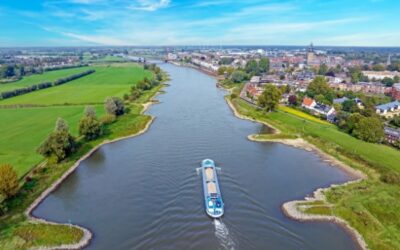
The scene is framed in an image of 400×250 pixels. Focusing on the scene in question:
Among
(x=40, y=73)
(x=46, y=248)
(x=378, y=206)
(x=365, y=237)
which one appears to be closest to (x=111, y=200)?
(x=46, y=248)

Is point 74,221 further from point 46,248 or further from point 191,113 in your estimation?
point 191,113

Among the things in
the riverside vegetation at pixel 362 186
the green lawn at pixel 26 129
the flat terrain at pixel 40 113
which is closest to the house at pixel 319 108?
the riverside vegetation at pixel 362 186

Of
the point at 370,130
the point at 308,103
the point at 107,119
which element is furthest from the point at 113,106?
the point at 370,130

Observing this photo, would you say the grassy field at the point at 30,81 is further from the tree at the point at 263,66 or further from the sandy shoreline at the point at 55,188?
the tree at the point at 263,66

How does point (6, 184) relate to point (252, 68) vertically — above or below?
below

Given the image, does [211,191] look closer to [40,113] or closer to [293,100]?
[40,113]

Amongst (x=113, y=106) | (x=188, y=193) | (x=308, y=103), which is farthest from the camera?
(x=308, y=103)

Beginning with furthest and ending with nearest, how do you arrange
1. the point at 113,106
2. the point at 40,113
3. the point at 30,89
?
the point at 30,89 < the point at 40,113 < the point at 113,106

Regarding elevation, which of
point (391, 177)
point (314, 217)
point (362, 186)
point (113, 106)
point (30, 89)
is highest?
point (113, 106)
